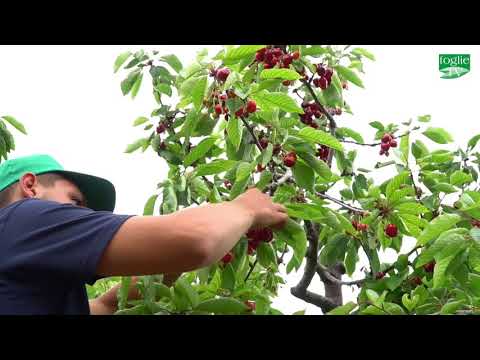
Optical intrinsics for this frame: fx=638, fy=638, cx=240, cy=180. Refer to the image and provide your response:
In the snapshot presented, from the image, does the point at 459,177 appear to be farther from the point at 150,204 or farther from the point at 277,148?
the point at 150,204

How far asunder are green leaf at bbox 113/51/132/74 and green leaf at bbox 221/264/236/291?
1.04m

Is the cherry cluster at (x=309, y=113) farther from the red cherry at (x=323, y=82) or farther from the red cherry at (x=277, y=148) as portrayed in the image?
the red cherry at (x=277, y=148)

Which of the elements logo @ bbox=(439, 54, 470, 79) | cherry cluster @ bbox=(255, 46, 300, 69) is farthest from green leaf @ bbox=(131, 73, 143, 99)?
logo @ bbox=(439, 54, 470, 79)

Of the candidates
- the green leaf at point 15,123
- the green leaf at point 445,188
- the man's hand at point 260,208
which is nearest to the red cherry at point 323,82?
the green leaf at point 445,188

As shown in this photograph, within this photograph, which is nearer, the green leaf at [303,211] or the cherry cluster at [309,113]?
the green leaf at [303,211]

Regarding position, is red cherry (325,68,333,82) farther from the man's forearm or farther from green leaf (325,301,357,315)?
the man's forearm

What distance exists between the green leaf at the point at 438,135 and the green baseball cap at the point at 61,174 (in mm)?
1534

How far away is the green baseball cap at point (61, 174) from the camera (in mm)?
1707

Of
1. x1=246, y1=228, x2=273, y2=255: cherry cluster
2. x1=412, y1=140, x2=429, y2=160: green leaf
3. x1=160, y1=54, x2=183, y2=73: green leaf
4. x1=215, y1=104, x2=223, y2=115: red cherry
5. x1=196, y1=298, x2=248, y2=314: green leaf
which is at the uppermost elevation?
x1=160, y1=54, x2=183, y2=73: green leaf

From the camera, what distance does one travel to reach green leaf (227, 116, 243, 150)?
1.79 m

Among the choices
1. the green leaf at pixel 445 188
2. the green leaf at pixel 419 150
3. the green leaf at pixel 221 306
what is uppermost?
the green leaf at pixel 419 150

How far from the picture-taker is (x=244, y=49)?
1766mm

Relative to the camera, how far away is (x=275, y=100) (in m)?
1.74
